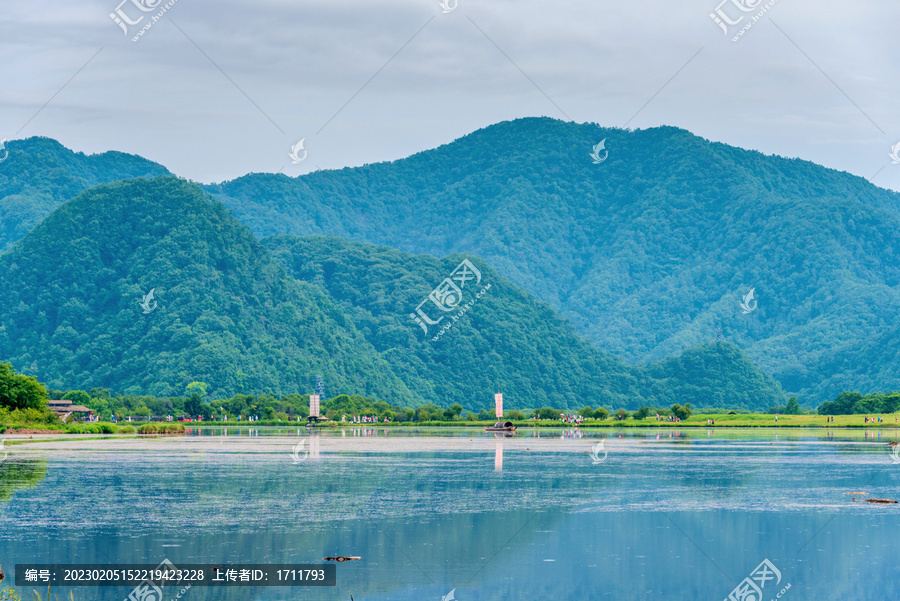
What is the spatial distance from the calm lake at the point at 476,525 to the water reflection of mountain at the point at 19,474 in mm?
129

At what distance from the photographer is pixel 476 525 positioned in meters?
36.6

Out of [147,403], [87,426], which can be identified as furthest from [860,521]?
[147,403]

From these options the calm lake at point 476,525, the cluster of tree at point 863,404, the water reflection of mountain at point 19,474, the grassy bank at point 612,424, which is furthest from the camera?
the cluster of tree at point 863,404

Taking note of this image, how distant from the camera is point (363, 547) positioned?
104 ft

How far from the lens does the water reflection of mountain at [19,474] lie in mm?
45475

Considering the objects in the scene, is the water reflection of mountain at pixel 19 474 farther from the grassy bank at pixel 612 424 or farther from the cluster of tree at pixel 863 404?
the cluster of tree at pixel 863 404

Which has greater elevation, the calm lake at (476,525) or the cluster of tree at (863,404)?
the cluster of tree at (863,404)

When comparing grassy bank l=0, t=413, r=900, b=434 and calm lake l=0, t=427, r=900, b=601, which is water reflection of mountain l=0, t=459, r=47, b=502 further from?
grassy bank l=0, t=413, r=900, b=434

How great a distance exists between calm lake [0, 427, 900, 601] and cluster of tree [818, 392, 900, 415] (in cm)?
9446

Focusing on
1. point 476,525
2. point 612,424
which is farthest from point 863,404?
point 476,525

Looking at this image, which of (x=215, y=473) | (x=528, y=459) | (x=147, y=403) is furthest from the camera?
(x=147, y=403)

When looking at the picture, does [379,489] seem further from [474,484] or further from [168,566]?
[168,566]

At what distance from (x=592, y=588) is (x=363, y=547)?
7.73 m

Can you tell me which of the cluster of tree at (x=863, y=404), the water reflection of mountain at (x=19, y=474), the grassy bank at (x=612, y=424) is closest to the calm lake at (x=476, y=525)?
the water reflection of mountain at (x=19, y=474)
